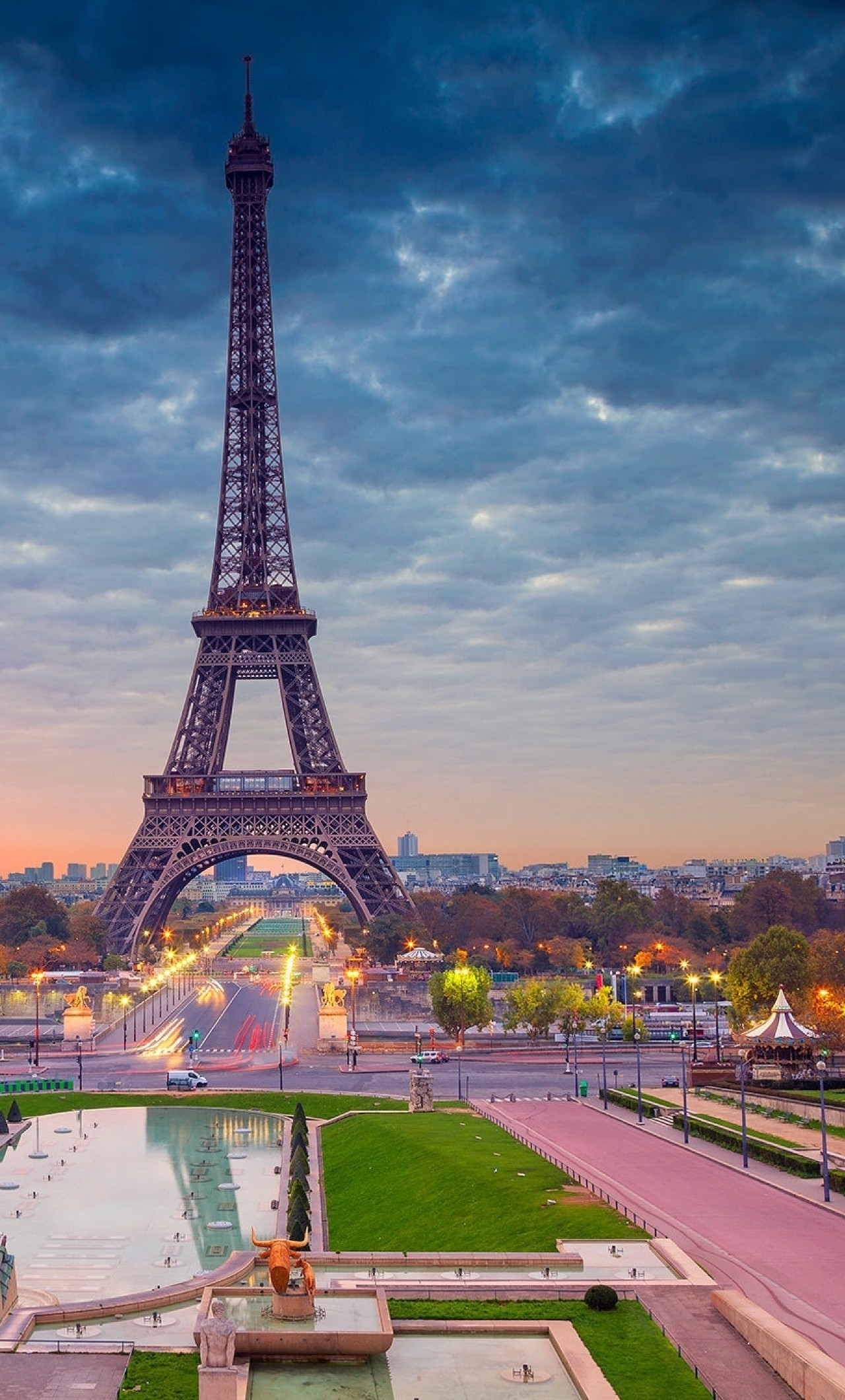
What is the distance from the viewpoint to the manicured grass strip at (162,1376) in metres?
27.5

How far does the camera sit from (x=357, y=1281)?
112 ft

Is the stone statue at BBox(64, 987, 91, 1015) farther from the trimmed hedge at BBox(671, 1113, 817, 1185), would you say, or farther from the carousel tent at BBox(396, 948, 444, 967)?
the trimmed hedge at BBox(671, 1113, 817, 1185)

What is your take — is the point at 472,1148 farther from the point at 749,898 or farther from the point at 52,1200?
the point at 749,898

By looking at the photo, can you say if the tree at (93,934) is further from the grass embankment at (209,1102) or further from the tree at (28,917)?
the grass embankment at (209,1102)

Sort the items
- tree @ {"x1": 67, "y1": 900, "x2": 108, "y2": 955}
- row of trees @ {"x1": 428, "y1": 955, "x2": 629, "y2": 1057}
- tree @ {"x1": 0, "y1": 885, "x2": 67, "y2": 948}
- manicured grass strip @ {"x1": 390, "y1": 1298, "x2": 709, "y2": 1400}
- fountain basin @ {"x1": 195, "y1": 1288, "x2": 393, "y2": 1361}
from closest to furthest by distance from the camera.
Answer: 1. manicured grass strip @ {"x1": 390, "y1": 1298, "x2": 709, "y2": 1400}
2. fountain basin @ {"x1": 195, "y1": 1288, "x2": 393, "y2": 1361}
3. row of trees @ {"x1": 428, "y1": 955, "x2": 629, "y2": 1057}
4. tree @ {"x1": 67, "y1": 900, "x2": 108, "y2": 955}
5. tree @ {"x1": 0, "y1": 885, "x2": 67, "y2": 948}

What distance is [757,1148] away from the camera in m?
51.4

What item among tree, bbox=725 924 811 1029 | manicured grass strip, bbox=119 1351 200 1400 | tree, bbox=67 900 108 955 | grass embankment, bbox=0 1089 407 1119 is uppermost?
tree, bbox=67 900 108 955

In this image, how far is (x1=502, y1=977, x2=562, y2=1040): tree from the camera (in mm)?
94625

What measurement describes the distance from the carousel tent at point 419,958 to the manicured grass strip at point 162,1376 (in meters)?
94.3

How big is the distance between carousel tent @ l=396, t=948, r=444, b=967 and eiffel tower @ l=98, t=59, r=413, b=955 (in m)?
4.96

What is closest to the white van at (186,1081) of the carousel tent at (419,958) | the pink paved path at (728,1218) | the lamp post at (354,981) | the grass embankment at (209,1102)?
the grass embankment at (209,1102)

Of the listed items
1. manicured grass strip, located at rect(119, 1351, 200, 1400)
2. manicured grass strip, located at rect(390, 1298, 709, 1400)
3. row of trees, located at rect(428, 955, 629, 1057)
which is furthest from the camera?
row of trees, located at rect(428, 955, 629, 1057)

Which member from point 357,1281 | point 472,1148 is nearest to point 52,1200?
point 472,1148

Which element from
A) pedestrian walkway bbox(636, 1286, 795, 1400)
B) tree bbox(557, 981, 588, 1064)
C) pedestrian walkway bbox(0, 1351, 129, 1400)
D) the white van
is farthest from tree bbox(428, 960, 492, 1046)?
pedestrian walkway bbox(0, 1351, 129, 1400)
